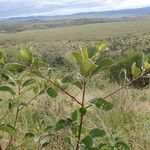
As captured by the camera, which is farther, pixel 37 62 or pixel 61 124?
pixel 61 124

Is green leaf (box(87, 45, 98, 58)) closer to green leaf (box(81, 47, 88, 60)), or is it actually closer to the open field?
green leaf (box(81, 47, 88, 60))

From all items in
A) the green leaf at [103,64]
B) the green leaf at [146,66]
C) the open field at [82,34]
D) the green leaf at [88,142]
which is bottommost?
the open field at [82,34]

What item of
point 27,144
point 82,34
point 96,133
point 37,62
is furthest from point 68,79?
point 82,34

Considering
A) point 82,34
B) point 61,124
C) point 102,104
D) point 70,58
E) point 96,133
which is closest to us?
point 70,58

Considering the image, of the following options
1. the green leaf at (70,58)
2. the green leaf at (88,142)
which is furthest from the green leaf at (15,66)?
the green leaf at (88,142)

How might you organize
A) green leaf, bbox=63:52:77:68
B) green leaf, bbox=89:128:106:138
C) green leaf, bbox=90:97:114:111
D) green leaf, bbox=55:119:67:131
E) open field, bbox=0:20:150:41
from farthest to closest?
open field, bbox=0:20:150:41 → green leaf, bbox=55:119:67:131 → green leaf, bbox=89:128:106:138 → green leaf, bbox=90:97:114:111 → green leaf, bbox=63:52:77:68

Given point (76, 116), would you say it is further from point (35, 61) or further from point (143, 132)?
point (143, 132)

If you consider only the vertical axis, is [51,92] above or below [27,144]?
above

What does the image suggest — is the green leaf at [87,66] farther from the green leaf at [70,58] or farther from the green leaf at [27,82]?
the green leaf at [27,82]

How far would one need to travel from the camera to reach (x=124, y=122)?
472 centimetres

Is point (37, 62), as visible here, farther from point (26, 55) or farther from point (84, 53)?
point (84, 53)

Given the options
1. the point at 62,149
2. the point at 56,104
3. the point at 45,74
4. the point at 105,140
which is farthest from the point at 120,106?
the point at 45,74

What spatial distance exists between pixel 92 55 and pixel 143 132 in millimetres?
2108

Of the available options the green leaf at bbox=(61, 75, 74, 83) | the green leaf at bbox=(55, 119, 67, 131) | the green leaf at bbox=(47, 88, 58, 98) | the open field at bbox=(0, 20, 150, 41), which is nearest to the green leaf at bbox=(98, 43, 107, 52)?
the green leaf at bbox=(61, 75, 74, 83)
